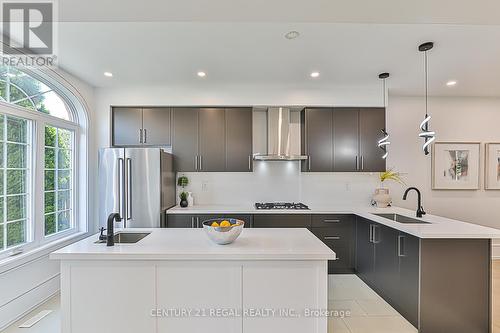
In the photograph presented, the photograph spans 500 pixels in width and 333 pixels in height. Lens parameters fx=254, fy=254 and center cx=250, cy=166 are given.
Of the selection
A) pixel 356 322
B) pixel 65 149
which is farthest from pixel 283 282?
pixel 65 149

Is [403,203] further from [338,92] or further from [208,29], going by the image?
[208,29]

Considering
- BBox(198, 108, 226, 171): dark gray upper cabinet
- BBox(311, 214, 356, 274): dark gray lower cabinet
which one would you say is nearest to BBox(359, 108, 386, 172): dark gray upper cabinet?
BBox(311, 214, 356, 274): dark gray lower cabinet

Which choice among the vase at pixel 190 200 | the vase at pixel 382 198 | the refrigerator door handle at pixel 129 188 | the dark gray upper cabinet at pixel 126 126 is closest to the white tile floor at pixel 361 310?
the vase at pixel 382 198

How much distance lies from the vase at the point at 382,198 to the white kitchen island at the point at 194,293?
2473 millimetres

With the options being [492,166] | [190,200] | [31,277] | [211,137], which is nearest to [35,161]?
[31,277]

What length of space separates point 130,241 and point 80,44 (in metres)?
2.03

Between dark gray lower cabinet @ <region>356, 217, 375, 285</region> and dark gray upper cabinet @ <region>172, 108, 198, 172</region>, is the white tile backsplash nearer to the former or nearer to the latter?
dark gray upper cabinet @ <region>172, 108, 198, 172</region>

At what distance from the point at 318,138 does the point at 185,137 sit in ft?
6.78

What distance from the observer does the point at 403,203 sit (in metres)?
4.27

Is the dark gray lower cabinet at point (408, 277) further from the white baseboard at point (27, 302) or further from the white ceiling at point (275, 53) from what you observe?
the white baseboard at point (27, 302)

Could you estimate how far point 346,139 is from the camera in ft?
13.0

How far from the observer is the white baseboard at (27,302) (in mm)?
2403

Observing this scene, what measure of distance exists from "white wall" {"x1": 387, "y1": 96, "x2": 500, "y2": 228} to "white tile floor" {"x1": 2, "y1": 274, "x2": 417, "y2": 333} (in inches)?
77.2

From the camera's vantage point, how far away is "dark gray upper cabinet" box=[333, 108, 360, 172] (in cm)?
396
